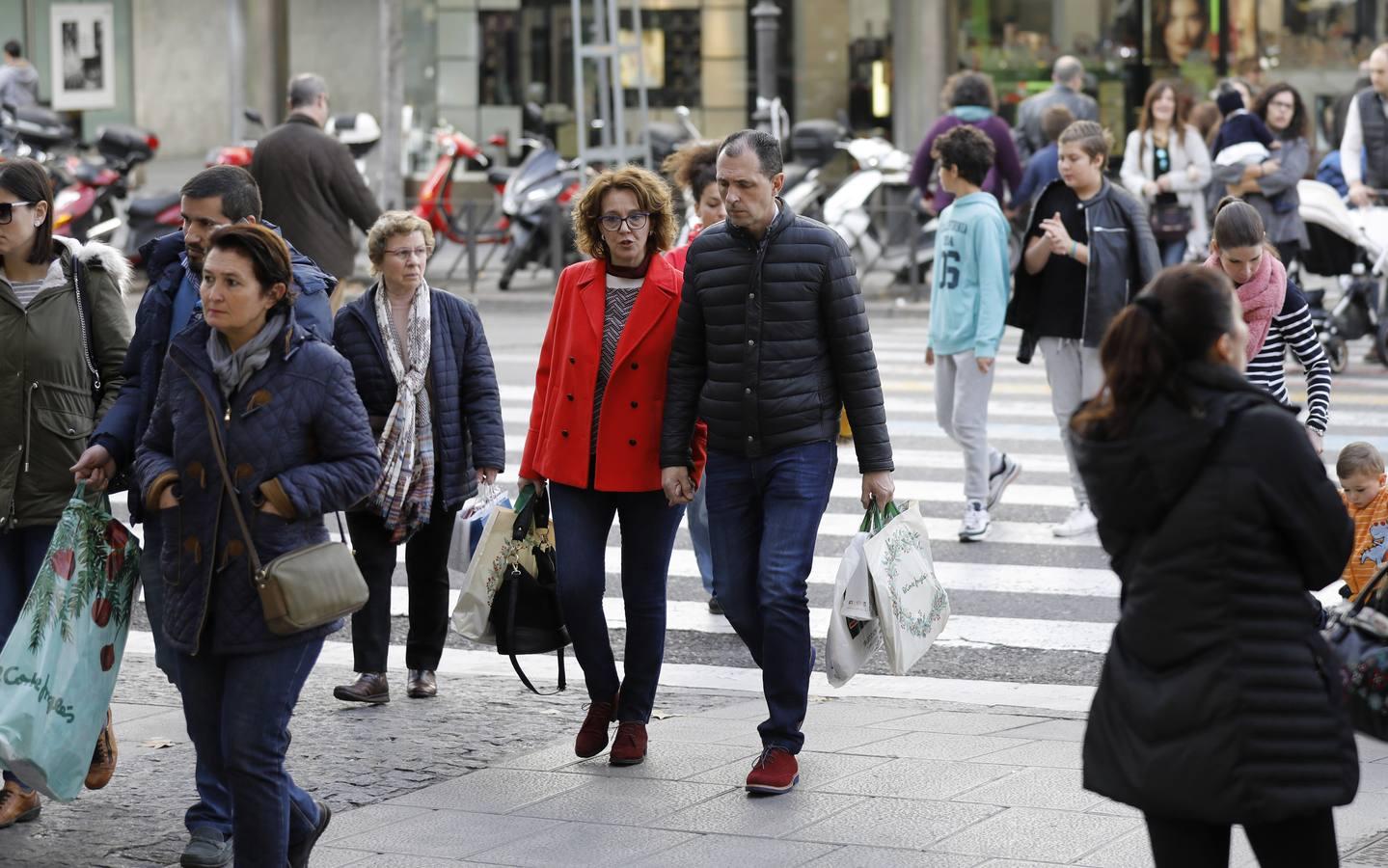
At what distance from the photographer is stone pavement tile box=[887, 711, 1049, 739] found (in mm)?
6535

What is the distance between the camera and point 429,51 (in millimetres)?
28938

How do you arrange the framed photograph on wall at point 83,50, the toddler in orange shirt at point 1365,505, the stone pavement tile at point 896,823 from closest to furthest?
the stone pavement tile at point 896,823
the toddler in orange shirt at point 1365,505
the framed photograph on wall at point 83,50

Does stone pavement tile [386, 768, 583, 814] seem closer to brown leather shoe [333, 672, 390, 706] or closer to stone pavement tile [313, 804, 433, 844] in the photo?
stone pavement tile [313, 804, 433, 844]

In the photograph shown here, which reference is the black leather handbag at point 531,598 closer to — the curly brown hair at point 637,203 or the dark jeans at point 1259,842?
the curly brown hair at point 637,203

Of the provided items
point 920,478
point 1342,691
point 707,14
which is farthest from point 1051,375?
point 707,14

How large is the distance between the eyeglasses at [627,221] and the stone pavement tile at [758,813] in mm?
1701

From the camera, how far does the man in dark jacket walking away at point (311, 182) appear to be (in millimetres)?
11344

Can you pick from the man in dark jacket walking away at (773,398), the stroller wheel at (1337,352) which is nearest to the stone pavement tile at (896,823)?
the man in dark jacket walking away at (773,398)

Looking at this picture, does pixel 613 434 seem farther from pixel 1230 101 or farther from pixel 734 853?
pixel 1230 101

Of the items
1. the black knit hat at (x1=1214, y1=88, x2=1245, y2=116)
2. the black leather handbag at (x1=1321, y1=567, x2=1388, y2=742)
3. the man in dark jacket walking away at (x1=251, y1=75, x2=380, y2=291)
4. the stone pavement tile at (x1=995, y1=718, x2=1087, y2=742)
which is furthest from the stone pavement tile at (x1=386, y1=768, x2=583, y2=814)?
the black knit hat at (x1=1214, y1=88, x2=1245, y2=116)

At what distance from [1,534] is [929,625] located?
2698mm

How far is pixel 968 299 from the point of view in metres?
9.48

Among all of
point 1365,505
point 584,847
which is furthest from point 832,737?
point 1365,505

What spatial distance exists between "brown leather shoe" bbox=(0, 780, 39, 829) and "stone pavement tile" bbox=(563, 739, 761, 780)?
1.54 meters
